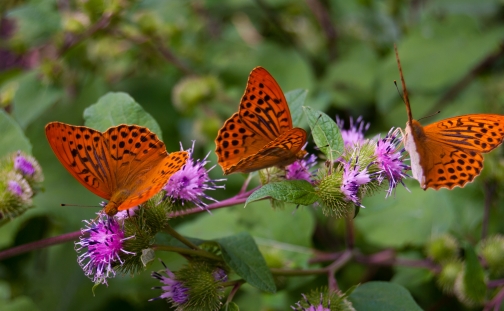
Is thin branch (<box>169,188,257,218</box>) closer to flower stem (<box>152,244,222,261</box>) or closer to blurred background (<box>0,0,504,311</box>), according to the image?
flower stem (<box>152,244,222,261</box>)

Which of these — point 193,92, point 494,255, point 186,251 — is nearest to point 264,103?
point 186,251

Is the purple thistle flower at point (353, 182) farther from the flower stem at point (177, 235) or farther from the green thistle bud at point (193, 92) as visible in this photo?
the green thistle bud at point (193, 92)

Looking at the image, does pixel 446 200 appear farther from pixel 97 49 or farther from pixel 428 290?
pixel 97 49

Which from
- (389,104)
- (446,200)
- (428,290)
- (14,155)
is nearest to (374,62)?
(389,104)

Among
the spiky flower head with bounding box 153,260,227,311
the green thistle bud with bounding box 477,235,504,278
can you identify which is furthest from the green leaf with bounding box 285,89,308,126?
the green thistle bud with bounding box 477,235,504,278

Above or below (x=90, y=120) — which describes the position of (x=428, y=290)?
below

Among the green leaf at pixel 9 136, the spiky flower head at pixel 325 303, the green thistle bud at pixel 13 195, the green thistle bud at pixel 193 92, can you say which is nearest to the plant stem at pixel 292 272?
the spiky flower head at pixel 325 303
